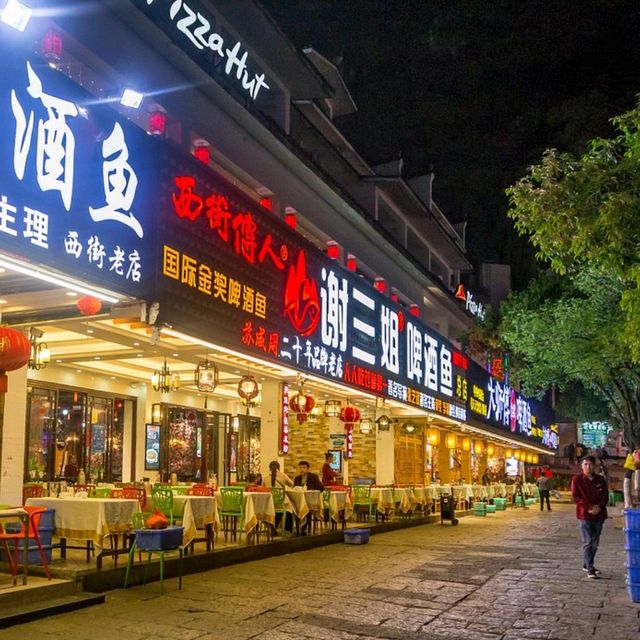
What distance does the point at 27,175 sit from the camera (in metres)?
8.81

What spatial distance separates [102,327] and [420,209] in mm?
21814

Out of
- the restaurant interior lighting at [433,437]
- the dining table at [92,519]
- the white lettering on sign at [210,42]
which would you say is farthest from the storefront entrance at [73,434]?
the restaurant interior lighting at [433,437]

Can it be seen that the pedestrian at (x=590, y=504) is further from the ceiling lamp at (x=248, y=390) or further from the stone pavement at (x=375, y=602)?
the ceiling lamp at (x=248, y=390)

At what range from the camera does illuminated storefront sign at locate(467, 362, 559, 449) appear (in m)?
33.6

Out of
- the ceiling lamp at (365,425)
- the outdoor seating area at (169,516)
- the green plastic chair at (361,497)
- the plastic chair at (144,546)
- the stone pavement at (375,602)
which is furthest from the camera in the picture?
the ceiling lamp at (365,425)

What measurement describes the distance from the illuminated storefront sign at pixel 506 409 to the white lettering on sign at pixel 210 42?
16.5 m

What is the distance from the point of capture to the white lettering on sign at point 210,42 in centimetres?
1731

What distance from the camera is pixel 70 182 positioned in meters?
9.54

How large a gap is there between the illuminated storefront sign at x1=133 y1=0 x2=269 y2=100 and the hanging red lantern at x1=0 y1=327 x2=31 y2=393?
9069 mm

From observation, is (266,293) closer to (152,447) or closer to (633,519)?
(633,519)

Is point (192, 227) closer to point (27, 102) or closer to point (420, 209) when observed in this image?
point (27, 102)

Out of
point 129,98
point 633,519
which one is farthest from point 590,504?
point 129,98

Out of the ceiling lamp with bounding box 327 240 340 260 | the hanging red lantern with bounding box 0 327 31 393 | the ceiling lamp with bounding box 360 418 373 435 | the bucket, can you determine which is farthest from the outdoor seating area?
the ceiling lamp with bounding box 327 240 340 260

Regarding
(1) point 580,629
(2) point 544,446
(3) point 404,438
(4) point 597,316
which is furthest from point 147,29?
(2) point 544,446
